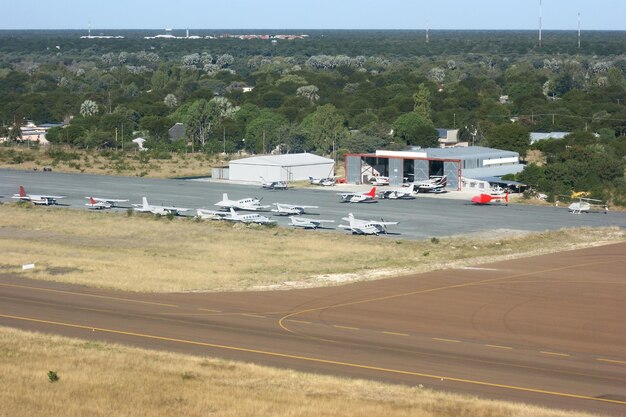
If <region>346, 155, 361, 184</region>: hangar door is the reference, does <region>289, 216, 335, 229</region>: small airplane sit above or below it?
below

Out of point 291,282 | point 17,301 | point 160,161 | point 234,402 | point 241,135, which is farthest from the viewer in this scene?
point 241,135

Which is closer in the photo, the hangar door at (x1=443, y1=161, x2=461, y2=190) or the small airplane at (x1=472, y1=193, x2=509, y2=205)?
the small airplane at (x1=472, y1=193, x2=509, y2=205)

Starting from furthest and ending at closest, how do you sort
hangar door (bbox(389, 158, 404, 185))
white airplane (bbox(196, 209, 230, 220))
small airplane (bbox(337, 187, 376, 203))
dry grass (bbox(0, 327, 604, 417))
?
hangar door (bbox(389, 158, 404, 185)) → small airplane (bbox(337, 187, 376, 203)) → white airplane (bbox(196, 209, 230, 220)) → dry grass (bbox(0, 327, 604, 417))

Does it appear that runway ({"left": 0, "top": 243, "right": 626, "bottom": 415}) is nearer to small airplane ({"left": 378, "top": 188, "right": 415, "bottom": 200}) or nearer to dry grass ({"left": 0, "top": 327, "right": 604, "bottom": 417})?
dry grass ({"left": 0, "top": 327, "right": 604, "bottom": 417})

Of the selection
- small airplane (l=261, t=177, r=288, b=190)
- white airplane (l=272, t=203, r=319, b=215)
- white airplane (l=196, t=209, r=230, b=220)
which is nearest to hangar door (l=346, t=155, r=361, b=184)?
small airplane (l=261, t=177, r=288, b=190)

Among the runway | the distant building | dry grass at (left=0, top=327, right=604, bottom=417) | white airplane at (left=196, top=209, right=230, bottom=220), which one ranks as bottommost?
white airplane at (left=196, top=209, right=230, bottom=220)

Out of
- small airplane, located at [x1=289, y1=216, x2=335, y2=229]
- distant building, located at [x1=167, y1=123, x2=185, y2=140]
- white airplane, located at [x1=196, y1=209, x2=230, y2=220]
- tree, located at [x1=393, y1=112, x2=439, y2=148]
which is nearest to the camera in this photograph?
small airplane, located at [x1=289, y1=216, x2=335, y2=229]

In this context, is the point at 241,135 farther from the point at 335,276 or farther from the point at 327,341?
the point at 327,341

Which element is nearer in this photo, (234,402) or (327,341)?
(234,402)

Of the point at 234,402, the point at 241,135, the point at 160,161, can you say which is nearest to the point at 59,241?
the point at 234,402
